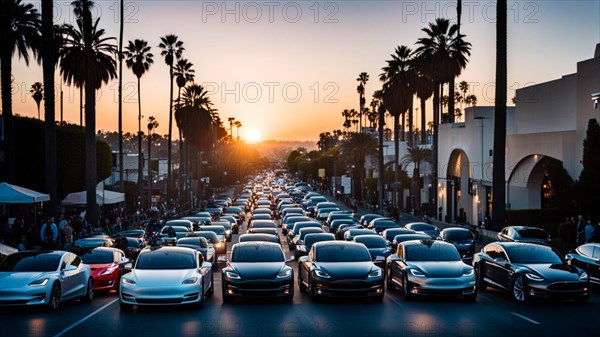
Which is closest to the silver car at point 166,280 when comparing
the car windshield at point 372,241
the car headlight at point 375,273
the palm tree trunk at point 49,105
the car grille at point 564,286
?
the car headlight at point 375,273

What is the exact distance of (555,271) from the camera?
799 inches

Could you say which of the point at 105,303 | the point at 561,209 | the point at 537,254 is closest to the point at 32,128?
the point at 561,209

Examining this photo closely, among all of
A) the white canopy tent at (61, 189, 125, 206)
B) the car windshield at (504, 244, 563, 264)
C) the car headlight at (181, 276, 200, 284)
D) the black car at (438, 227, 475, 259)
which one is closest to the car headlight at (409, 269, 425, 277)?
the car windshield at (504, 244, 563, 264)

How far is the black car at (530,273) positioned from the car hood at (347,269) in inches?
141

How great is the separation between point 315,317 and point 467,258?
16.6 m

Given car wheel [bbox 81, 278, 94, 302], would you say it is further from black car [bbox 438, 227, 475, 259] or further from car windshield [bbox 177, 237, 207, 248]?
black car [bbox 438, 227, 475, 259]

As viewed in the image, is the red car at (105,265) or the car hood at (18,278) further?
the red car at (105,265)

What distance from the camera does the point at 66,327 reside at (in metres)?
16.5

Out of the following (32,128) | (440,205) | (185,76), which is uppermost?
(185,76)

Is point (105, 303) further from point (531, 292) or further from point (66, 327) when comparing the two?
point (531, 292)

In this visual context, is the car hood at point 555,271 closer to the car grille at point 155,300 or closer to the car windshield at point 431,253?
the car windshield at point 431,253

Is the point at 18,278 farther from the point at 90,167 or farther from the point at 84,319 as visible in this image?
the point at 90,167

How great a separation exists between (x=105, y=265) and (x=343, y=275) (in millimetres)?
7440

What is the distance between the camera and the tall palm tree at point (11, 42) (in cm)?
4862
